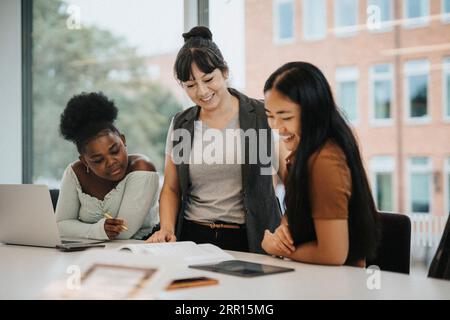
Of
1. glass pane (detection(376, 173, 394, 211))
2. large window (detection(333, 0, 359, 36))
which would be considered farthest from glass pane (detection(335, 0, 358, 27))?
glass pane (detection(376, 173, 394, 211))

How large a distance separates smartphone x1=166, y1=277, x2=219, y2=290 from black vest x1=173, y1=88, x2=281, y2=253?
0.82m

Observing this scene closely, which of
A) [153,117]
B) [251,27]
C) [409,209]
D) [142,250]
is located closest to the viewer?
[142,250]

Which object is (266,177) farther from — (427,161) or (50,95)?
(50,95)

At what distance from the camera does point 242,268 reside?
160 centimetres

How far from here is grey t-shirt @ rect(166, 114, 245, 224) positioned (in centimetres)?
232

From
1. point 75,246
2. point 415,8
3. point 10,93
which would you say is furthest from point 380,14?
point 10,93

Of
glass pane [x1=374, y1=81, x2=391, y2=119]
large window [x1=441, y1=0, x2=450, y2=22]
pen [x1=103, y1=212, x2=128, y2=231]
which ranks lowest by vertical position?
pen [x1=103, y1=212, x2=128, y2=231]

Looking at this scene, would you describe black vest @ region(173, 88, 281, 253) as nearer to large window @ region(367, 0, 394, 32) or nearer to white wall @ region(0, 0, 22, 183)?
large window @ region(367, 0, 394, 32)

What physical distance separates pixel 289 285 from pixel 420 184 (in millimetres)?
1792

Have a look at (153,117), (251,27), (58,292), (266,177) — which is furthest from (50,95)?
(58,292)

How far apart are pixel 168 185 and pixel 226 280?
1.01 metres

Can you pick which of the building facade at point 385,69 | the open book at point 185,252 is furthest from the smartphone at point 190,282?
the building facade at point 385,69

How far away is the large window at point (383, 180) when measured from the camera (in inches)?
120

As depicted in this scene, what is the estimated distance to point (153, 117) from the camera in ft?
12.2
